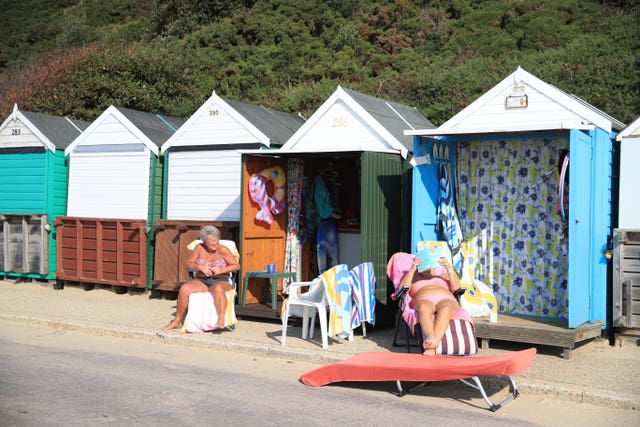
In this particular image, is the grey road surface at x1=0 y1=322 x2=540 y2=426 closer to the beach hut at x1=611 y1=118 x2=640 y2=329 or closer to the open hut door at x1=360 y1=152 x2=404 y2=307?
the open hut door at x1=360 y1=152 x2=404 y2=307

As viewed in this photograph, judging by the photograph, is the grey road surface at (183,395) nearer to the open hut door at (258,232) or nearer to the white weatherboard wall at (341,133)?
the open hut door at (258,232)

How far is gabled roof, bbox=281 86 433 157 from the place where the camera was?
9883 millimetres

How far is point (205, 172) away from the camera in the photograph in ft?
38.3

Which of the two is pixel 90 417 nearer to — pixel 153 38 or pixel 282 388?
pixel 282 388

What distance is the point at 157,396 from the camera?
6.21 m

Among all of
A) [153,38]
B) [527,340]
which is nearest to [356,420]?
[527,340]

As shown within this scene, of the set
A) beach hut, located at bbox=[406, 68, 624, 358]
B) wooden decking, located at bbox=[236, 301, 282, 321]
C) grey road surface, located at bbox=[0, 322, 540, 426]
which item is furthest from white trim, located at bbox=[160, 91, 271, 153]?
grey road surface, located at bbox=[0, 322, 540, 426]

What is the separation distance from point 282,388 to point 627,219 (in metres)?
4.38

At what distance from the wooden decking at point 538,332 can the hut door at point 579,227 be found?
0.45 ft

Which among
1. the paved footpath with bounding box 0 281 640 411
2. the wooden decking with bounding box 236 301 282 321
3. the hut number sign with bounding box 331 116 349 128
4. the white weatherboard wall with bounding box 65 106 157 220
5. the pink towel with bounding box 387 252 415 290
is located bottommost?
the paved footpath with bounding box 0 281 640 411

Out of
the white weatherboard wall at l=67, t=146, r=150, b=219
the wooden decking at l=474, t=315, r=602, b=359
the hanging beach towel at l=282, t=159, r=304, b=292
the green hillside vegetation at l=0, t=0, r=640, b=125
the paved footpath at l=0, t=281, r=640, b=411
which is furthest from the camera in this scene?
the green hillside vegetation at l=0, t=0, r=640, b=125

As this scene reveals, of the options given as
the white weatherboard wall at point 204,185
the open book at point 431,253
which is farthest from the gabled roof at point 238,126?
the open book at point 431,253

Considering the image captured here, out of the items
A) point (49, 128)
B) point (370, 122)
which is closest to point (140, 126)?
point (49, 128)

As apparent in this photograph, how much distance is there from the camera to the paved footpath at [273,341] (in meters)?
6.44
